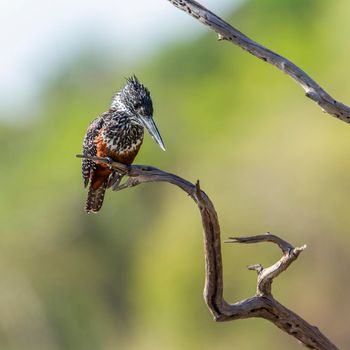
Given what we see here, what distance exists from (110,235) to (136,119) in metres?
9.58

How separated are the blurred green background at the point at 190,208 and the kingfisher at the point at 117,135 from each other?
18.2 feet

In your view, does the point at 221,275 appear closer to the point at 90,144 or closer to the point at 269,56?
the point at 269,56

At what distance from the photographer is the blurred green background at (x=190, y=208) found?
41.5 feet

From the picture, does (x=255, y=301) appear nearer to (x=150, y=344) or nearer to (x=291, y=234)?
(x=291, y=234)

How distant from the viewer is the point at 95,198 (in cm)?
682

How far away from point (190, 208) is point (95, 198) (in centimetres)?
672

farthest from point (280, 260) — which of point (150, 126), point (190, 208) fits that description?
point (190, 208)

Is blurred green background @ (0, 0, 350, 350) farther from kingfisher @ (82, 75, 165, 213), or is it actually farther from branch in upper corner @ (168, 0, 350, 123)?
branch in upper corner @ (168, 0, 350, 123)

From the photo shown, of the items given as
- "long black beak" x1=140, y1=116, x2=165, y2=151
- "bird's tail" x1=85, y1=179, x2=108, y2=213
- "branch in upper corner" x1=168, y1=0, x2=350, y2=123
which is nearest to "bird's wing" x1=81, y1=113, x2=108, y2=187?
"bird's tail" x1=85, y1=179, x2=108, y2=213

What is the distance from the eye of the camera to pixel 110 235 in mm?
16156

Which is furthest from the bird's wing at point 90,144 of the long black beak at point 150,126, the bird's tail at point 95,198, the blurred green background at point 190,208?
the blurred green background at point 190,208

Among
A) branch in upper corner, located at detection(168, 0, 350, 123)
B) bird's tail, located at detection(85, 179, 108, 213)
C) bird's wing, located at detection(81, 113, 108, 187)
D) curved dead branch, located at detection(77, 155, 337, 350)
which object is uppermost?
branch in upper corner, located at detection(168, 0, 350, 123)

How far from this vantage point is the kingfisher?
6617 millimetres

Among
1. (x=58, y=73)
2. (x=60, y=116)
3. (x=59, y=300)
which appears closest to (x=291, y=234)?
(x=59, y=300)
